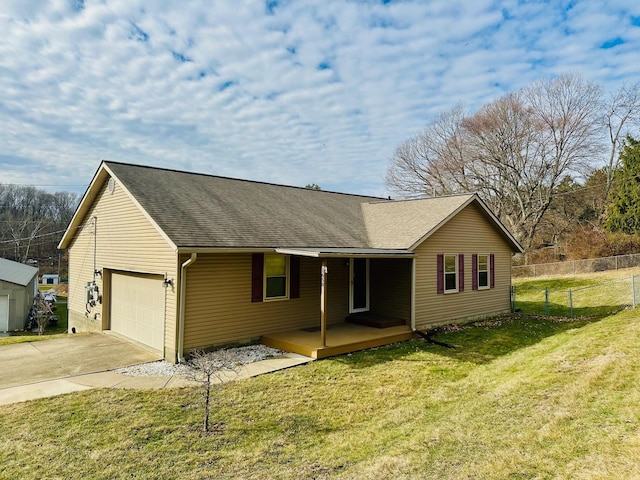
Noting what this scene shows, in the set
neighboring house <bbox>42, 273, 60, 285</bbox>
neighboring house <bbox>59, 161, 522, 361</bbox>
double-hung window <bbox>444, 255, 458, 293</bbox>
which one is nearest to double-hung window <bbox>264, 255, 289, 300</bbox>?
neighboring house <bbox>59, 161, 522, 361</bbox>

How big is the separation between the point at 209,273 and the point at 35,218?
63.5 m

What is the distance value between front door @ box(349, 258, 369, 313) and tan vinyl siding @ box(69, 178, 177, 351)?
225 inches

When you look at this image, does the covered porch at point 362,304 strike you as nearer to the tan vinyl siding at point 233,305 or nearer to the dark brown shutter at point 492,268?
the tan vinyl siding at point 233,305

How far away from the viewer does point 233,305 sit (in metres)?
9.86

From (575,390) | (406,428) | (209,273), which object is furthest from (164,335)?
(575,390)

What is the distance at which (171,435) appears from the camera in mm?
5406

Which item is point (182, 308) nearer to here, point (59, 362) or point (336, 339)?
point (59, 362)

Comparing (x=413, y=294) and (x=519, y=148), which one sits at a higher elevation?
(x=519, y=148)

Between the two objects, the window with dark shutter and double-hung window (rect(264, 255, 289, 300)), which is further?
the window with dark shutter

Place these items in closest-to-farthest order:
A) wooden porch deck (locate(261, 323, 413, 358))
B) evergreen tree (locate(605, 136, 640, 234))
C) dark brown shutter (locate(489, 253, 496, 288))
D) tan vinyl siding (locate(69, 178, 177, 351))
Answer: wooden porch deck (locate(261, 323, 413, 358)) → tan vinyl siding (locate(69, 178, 177, 351)) → dark brown shutter (locate(489, 253, 496, 288)) → evergreen tree (locate(605, 136, 640, 234))

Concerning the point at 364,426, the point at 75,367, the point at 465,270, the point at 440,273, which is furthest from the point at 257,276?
the point at 465,270

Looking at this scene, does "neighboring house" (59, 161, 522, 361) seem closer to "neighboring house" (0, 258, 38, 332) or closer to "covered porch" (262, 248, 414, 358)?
"covered porch" (262, 248, 414, 358)

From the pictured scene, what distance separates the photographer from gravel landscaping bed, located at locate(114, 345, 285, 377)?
26.7 feet

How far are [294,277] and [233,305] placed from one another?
1979mm
